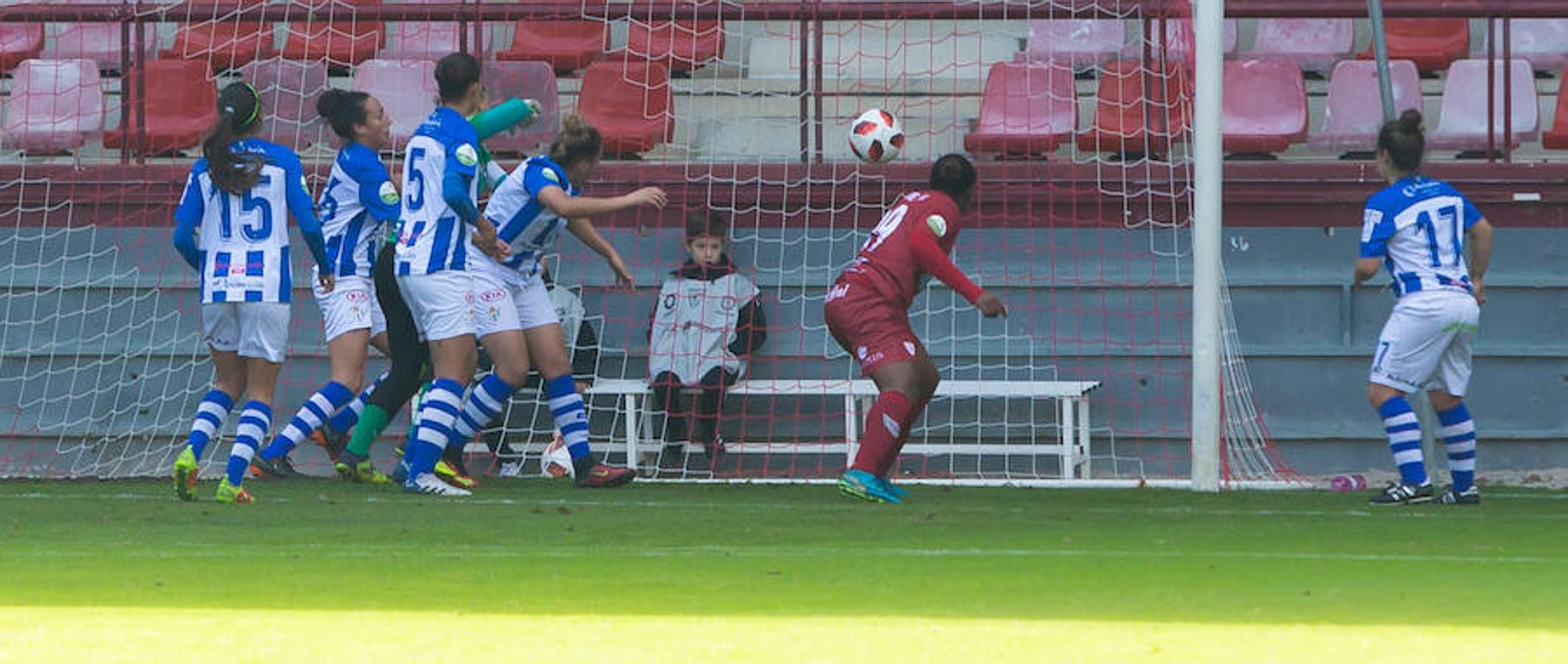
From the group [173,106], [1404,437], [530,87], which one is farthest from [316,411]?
[1404,437]

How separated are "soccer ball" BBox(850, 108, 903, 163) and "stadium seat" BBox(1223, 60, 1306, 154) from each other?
8.28ft

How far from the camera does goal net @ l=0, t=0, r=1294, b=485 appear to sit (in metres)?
11.9

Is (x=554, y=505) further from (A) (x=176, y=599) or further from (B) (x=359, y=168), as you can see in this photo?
(A) (x=176, y=599)

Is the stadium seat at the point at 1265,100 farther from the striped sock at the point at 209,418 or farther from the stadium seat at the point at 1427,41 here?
the striped sock at the point at 209,418

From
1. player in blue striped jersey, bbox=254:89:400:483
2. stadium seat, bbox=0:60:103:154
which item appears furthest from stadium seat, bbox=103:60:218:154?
player in blue striped jersey, bbox=254:89:400:483

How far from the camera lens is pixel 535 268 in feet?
31.1

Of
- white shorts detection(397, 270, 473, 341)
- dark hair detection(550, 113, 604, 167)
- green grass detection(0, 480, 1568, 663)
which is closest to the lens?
green grass detection(0, 480, 1568, 663)

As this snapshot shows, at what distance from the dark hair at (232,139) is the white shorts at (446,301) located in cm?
72

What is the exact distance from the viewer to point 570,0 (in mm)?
14078

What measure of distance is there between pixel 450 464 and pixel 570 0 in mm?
4470

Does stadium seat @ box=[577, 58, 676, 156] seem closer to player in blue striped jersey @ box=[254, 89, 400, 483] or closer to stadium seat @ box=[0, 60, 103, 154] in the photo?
stadium seat @ box=[0, 60, 103, 154]

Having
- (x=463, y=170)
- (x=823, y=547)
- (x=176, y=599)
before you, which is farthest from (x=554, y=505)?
(x=176, y=599)

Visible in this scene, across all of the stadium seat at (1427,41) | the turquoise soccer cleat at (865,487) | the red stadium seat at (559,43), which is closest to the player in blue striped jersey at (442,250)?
the turquoise soccer cleat at (865,487)

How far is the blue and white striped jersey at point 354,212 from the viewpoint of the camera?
33.3 ft
